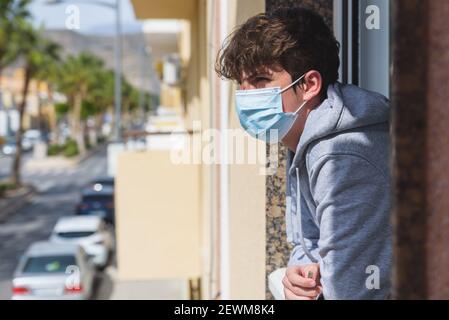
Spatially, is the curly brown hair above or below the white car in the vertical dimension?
above

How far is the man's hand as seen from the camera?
1595mm

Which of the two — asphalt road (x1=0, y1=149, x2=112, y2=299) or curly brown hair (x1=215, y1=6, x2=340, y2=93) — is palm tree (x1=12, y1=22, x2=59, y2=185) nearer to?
asphalt road (x1=0, y1=149, x2=112, y2=299)

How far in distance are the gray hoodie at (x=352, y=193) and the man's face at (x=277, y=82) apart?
0.45ft

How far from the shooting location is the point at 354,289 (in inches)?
56.2

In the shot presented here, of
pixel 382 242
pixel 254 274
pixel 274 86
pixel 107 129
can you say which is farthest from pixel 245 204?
pixel 107 129

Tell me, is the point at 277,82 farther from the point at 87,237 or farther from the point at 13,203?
the point at 13,203

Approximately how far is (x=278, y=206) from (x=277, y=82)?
0.99 meters

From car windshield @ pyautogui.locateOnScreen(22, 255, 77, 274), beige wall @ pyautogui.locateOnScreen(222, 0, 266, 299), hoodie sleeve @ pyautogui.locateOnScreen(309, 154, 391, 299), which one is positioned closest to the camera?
hoodie sleeve @ pyautogui.locateOnScreen(309, 154, 391, 299)

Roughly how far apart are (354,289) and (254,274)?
61.8 inches

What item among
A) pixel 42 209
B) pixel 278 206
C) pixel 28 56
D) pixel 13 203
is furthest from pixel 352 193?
pixel 28 56

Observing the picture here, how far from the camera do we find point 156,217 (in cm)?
1092

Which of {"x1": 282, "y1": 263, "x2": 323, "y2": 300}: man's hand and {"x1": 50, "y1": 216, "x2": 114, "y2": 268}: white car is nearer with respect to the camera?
{"x1": 282, "y1": 263, "x2": 323, "y2": 300}: man's hand

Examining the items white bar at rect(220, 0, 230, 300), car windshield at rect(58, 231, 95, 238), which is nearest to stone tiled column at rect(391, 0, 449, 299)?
white bar at rect(220, 0, 230, 300)

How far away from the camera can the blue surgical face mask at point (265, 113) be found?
5.45 ft
